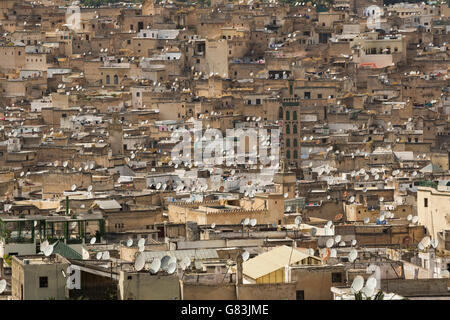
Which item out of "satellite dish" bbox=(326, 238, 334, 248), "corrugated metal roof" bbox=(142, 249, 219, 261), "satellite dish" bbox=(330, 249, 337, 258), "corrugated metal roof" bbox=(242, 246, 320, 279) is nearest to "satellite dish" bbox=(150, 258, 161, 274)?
"corrugated metal roof" bbox=(242, 246, 320, 279)

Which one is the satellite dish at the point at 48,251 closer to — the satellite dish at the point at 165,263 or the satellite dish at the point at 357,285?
the satellite dish at the point at 165,263

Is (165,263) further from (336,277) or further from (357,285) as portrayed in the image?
(357,285)

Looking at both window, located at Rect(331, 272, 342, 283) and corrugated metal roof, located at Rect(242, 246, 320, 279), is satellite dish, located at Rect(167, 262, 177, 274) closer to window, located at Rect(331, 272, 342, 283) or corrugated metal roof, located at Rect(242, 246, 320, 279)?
corrugated metal roof, located at Rect(242, 246, 320, 279)

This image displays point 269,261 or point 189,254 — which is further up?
point 269,261

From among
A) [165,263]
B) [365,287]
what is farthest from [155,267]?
[365,287]
